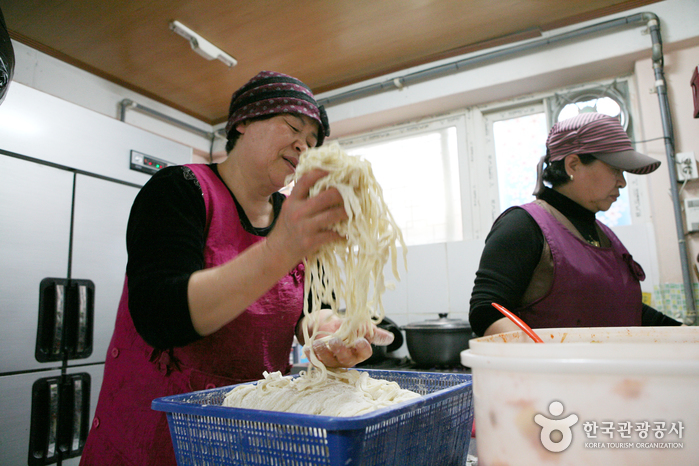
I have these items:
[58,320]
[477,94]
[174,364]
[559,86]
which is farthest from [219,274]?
[559,86]

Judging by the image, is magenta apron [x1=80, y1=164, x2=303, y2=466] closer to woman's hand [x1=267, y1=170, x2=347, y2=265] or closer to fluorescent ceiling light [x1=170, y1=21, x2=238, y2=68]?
woman's hand [x1=267, y1=170, x2=347, y2=265]

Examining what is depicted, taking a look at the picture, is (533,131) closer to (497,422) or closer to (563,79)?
(563,79)

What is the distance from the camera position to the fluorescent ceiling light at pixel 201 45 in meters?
3.04

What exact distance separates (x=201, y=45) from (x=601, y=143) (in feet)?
9.16

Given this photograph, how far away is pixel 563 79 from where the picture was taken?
3330mm

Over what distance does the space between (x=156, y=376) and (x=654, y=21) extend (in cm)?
360

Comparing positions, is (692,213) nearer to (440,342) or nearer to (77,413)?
(440,342)

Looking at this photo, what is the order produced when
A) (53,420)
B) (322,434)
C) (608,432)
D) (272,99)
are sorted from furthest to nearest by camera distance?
(53,420) < (272,99) < (322,434) < (608,432)

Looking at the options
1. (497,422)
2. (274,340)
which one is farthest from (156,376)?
(497,422)

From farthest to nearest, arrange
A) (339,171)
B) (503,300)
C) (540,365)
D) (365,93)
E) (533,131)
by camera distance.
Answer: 1. (365,93)
2. (533,131)
3. (503,300)
4. (339,171)
5. (540,365)

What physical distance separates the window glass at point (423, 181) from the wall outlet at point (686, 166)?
1565 millimetres

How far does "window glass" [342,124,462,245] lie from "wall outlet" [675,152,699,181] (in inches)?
61.6

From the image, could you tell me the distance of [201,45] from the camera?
10.5 feet

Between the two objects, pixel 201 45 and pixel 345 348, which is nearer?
pixel 345 348
